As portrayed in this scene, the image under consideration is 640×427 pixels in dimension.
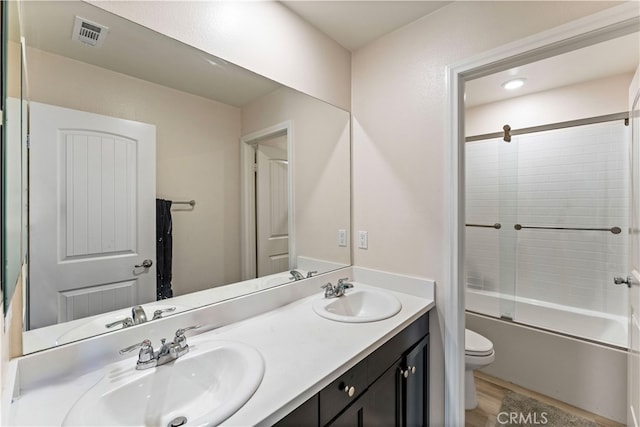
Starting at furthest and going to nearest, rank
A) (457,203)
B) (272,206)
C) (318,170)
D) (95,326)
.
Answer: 1. (318,170)
2. (272,206)
3. (457,203)
4. (95,326)

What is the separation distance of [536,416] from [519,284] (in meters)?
1.15

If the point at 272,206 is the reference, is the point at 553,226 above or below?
below

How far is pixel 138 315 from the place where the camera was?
38.4 inches

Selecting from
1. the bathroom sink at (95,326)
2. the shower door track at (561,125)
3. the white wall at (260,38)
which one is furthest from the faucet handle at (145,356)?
the shower door track at (561,125)

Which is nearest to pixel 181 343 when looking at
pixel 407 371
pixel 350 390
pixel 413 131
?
pixel 350 390

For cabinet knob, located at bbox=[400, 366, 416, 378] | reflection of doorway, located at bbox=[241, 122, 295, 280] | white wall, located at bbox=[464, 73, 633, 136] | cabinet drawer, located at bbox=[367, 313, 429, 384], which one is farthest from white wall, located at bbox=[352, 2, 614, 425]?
white wall, located at bbox=[464, 73, 633, 136]

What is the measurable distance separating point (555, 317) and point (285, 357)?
8.63 ft

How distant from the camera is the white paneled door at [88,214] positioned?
83 centimetres

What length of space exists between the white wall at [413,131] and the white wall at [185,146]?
2.69 feet

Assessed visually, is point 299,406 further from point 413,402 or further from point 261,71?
point 261,71

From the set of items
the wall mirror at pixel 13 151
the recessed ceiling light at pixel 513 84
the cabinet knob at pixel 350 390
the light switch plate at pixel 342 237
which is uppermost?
the recessed ceiling light at pixel 513 84

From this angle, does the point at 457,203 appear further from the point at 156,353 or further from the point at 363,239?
the point at 156,353

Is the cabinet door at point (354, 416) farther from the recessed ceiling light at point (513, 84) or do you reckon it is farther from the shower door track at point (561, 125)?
the shower door track at point (561, 125)

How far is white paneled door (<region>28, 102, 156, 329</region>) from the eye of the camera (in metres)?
0.83
